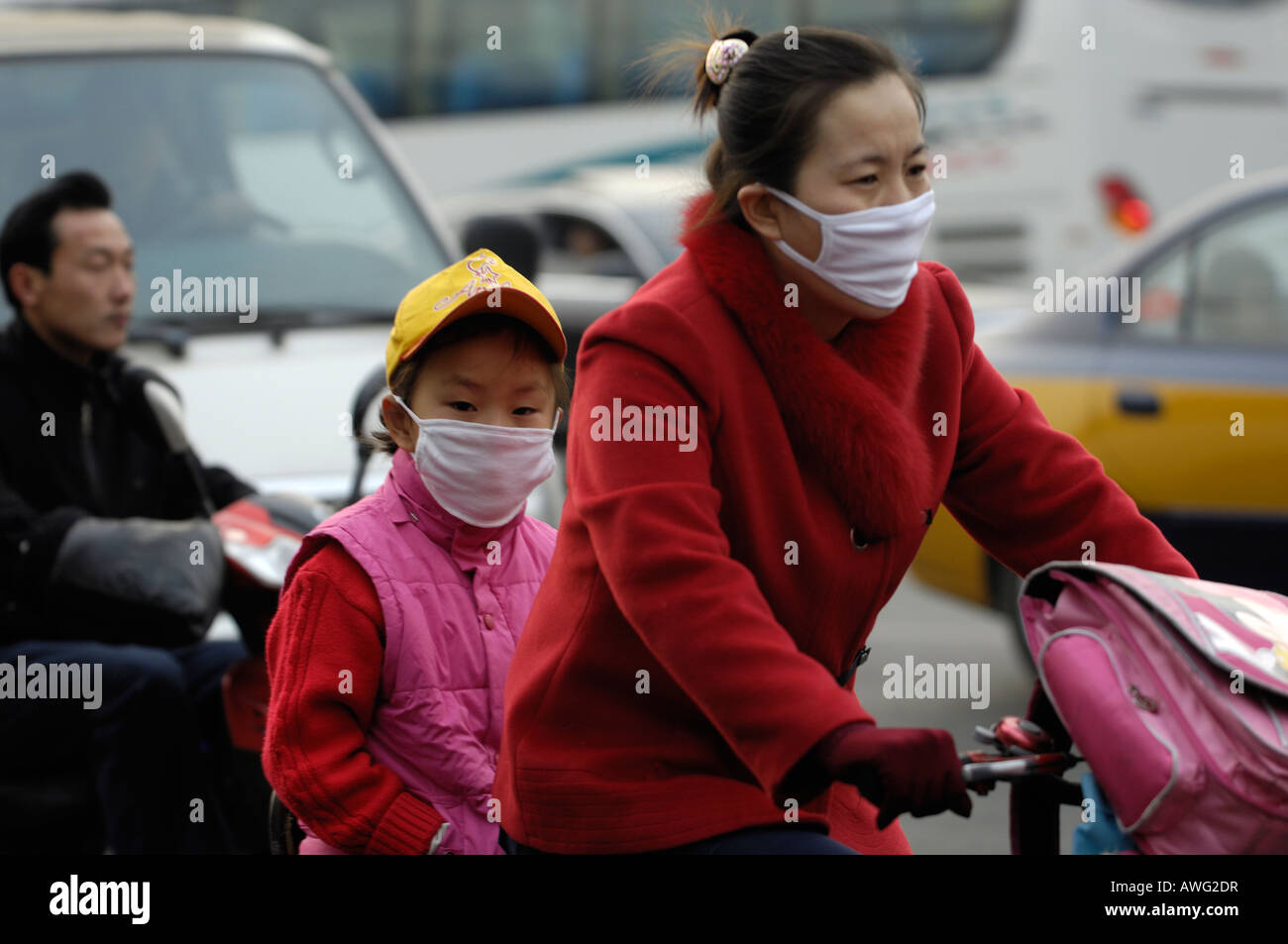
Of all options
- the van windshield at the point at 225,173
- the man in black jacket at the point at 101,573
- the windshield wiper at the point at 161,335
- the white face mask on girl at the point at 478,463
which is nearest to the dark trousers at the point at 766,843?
the white face mask on girl at the point at 478,463

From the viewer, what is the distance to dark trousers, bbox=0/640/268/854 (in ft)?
12.6

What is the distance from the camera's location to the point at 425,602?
276cm

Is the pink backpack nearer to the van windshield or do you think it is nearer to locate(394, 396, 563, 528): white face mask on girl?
locate(394, 396, 563, 528): white face mask on girl

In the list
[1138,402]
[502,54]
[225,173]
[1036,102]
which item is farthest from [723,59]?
[502,54]

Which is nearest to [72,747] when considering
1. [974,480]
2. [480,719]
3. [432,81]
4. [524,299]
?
[480,719]

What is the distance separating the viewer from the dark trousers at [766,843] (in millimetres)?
2092

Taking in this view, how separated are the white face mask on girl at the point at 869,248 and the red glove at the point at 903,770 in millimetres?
578

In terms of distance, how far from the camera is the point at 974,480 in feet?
8.23

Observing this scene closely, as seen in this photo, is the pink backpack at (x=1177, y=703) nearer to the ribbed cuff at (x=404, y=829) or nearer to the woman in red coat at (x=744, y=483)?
the woman in red coat at (x=744, y=483)

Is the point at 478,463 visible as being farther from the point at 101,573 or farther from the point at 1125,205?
the point at 1125,205

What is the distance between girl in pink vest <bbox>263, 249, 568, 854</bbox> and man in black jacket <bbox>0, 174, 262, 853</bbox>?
1.10 metres

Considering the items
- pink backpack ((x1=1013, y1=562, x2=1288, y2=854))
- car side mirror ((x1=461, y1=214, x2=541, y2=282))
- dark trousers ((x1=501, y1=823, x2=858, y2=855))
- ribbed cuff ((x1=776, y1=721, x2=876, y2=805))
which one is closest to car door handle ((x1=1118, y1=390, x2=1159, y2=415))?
car side mirror ((x1=461, y1=214, x2=541, y2=282))

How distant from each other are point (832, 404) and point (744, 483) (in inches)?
5.7
